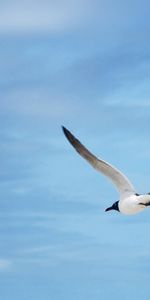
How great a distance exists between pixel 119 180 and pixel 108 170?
470 millimetres

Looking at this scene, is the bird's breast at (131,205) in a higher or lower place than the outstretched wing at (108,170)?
lower

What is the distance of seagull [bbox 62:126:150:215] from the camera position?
42.7 meters

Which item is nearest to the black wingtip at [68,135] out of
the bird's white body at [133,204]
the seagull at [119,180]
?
Result: the seagull at [119,180]

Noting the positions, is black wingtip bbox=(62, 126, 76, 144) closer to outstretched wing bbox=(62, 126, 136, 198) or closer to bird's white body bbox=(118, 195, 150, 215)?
outstretched wing bbox=(62, 126, 136, 198)

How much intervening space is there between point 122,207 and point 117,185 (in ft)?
2.68

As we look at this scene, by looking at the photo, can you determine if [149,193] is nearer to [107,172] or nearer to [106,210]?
[107,172]

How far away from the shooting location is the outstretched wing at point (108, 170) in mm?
42781

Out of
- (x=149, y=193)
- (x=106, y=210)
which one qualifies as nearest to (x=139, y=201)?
(x=149, y=193)

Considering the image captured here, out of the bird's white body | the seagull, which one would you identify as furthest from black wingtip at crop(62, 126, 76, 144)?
the bird's white body

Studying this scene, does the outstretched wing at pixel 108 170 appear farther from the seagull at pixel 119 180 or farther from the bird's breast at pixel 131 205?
the bird's breast at pixel 131 205

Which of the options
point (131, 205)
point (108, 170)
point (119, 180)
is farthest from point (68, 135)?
point (131, 205)

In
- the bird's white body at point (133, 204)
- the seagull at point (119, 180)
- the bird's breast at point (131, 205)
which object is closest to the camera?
the bird's white body at point (133, 204)

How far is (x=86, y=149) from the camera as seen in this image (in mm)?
43188

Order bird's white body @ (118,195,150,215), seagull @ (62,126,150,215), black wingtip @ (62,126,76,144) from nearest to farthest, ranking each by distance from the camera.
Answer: bird's white body @ (118,195,150,215) → seagull @ (62,126,150,215) → black wingtip @ (62,126,76,144)
